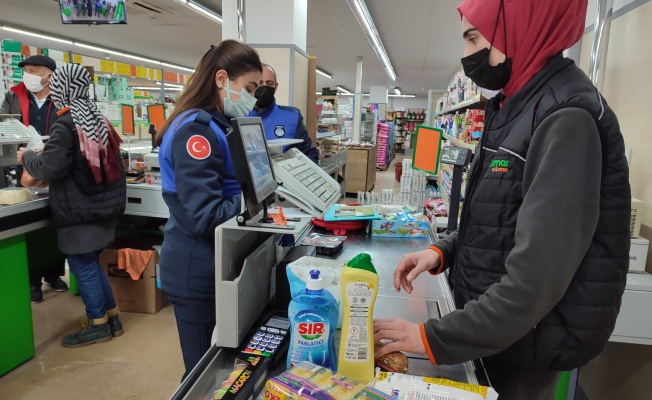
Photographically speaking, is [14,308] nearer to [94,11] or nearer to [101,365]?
[101,365]

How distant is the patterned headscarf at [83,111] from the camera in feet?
9.08

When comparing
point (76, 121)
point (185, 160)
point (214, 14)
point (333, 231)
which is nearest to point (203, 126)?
point (185, 160)

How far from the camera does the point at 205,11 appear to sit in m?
7.78

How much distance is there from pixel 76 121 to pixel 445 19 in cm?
738

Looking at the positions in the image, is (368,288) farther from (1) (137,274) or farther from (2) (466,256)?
(1) (137,274)

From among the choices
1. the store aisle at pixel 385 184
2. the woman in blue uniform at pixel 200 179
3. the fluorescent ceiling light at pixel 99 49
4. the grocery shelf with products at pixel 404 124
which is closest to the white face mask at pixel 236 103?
the woman in blue uniform at pixel 200 179

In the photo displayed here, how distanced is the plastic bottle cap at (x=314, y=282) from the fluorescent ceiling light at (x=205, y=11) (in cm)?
751

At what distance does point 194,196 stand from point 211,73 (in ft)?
1.85

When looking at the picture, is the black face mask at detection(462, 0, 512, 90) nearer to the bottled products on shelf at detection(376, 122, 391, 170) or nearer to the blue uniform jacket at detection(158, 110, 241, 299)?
the blue uniform jacket at detection(158, 110, 241, 299)

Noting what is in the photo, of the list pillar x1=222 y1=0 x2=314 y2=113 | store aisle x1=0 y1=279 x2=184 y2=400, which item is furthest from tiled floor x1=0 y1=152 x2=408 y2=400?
pillar x1=222 y1=0 x2=314 y2=113

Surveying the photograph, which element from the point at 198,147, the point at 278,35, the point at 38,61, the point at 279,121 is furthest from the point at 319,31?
the point at 198,147

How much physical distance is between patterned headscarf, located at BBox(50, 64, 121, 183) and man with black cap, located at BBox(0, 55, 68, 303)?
3.73ft

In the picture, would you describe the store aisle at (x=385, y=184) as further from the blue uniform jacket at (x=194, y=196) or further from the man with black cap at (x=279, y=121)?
Answer: the blue uniform jacket at (x=194, y=196)

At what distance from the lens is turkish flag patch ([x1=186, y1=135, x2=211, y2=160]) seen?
1.49 m
